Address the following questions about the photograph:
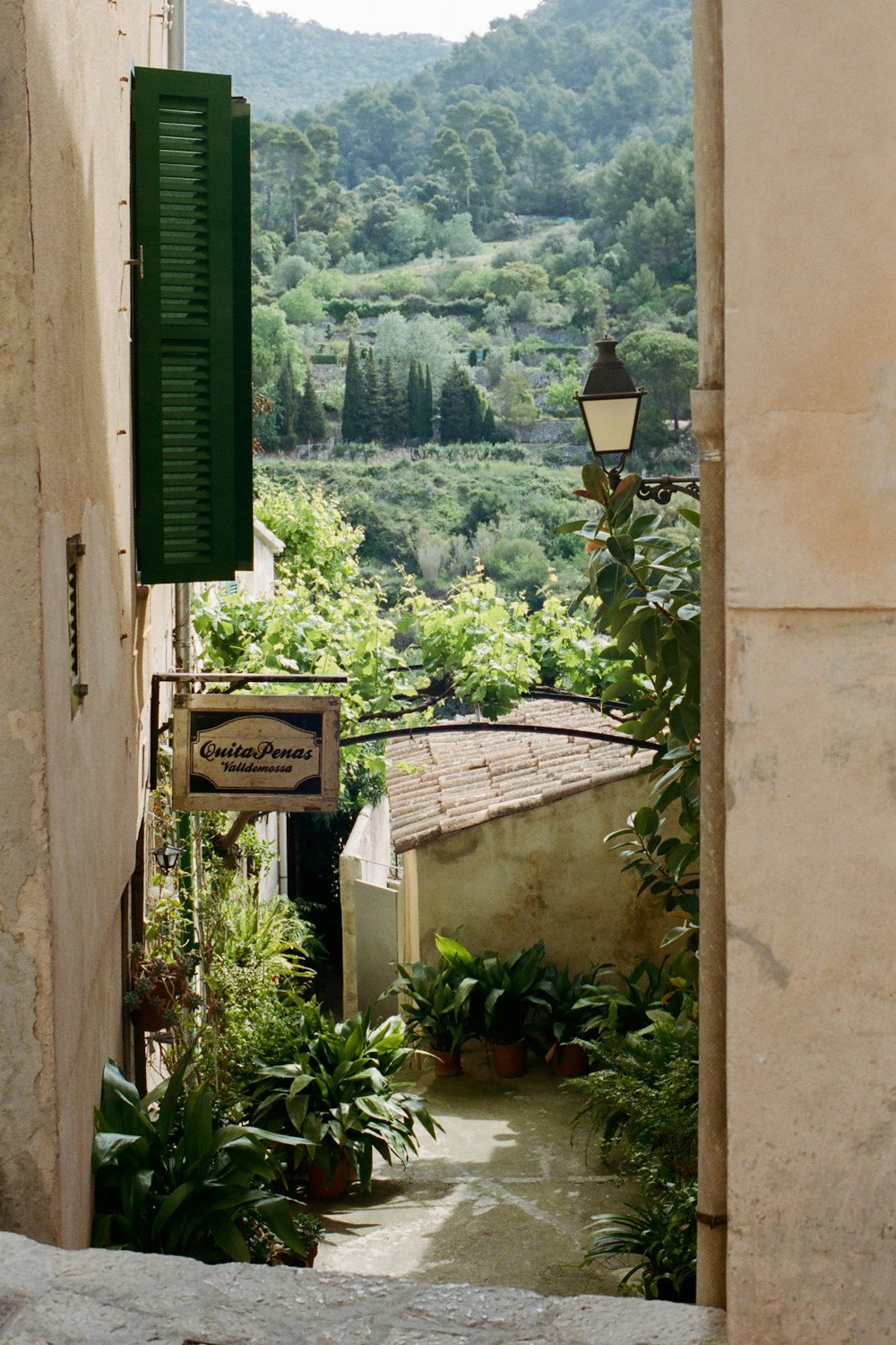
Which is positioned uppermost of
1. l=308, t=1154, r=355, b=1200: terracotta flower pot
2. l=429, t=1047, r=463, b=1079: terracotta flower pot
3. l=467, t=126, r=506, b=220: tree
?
l=467, t=126, r=506, b=220: tree

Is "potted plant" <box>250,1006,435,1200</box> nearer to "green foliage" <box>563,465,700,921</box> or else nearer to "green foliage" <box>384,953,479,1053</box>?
"green foliage" <box>384,953,479,1053</box>

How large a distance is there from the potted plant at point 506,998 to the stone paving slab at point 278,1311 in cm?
677

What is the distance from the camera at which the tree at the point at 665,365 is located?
49594 mm

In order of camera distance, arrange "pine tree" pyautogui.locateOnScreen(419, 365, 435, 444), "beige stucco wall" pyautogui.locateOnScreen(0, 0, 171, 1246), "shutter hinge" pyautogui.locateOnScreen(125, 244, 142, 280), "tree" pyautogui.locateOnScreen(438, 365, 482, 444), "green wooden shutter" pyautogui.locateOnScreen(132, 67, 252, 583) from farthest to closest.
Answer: "tree" pyautogui.locateOnScreen(438, 365, 482, 444) → "pine tree" pyautogui.locateOnScreen(419, 365, 435, 444) → "green wooden shutter" pyautogui.locateOnScreen(132, 67, 252, 583) → "shutter hinge" pyautogui.locateOnScreen(125, 244, 142, 280) → "beige stucco wall" pyautogui.locateOnScreen(0, 0, 171, 1246)

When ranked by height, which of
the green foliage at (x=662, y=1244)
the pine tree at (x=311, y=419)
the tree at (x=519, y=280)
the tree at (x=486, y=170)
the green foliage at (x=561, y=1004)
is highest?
the tree at (x=486, y=170)

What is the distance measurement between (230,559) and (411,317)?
57.7m

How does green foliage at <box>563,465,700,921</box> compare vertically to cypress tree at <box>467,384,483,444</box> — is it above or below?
below

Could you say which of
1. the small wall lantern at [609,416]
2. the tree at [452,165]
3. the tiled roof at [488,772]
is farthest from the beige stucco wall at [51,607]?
the tree at [452,165]

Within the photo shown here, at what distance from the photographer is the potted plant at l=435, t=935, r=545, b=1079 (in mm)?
9141

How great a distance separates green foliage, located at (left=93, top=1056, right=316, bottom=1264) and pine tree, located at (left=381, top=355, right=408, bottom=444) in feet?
173

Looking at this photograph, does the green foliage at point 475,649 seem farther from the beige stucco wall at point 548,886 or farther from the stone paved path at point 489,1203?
the stone paved path at point 489,1203

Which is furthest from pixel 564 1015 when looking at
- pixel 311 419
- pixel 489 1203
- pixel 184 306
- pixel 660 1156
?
pixel 311 419

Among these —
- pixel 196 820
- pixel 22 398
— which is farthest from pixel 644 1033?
pixel 22 398

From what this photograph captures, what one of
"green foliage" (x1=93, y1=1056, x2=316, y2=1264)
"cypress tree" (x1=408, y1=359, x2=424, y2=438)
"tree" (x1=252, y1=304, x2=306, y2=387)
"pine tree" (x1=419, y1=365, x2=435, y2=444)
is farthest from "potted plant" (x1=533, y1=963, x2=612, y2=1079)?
"pine tree" (x1=419, y1=365, x2=435, y2=444)
